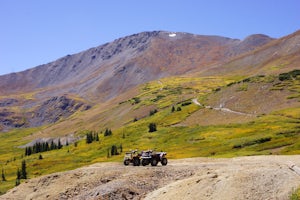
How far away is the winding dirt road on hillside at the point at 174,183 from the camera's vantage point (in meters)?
31.0

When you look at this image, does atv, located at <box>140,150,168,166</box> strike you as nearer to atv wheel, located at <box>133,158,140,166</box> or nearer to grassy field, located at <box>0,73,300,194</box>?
→ atv wheel, located at <box>133,158,140,166</box>

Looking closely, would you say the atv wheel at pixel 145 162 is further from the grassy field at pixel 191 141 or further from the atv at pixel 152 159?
the grassy field at pixel 191 141

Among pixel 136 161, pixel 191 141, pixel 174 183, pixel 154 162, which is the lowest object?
pixel 174 183

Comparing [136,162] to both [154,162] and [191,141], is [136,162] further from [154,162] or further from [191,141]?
[191,141]

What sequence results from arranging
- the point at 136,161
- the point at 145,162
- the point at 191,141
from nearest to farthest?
1. the point at 145,162
2. the point at 136,161
3. the point at 191,141

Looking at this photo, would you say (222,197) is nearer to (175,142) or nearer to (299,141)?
(299,141)

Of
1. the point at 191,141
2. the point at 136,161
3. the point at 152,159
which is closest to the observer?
the point at 152,159

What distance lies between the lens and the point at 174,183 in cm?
3953

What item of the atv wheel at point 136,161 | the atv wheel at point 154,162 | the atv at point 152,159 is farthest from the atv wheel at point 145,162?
the atv wheel at point 136,161

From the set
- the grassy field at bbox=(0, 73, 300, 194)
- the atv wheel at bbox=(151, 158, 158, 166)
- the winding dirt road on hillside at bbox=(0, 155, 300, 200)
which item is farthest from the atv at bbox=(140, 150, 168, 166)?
the grassy field at bbox=(0, 73, 300, 194)

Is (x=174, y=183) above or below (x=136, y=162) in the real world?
below

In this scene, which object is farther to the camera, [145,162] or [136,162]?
[136,162]

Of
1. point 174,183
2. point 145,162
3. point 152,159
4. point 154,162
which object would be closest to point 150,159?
point 152,159

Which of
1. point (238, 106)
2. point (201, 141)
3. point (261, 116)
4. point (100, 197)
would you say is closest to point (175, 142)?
point (201, 141)
